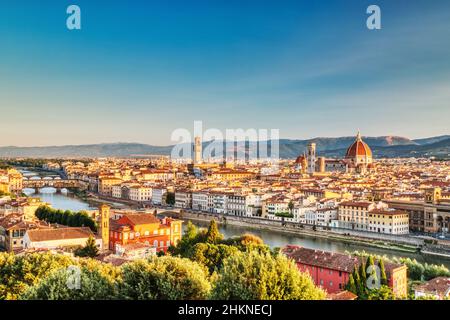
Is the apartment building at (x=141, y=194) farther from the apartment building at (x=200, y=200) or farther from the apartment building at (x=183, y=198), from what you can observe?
the apartment building at (x=200, y=200)

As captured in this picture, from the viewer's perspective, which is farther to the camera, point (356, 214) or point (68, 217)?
point (356, 214)

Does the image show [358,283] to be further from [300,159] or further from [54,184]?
[300,159]

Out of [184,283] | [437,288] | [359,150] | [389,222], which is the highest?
[359,150]

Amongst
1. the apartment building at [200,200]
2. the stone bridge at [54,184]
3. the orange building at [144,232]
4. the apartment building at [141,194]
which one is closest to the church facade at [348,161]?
the apartment building at [141,194]

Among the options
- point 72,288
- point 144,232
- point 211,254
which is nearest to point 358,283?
point 211,254
